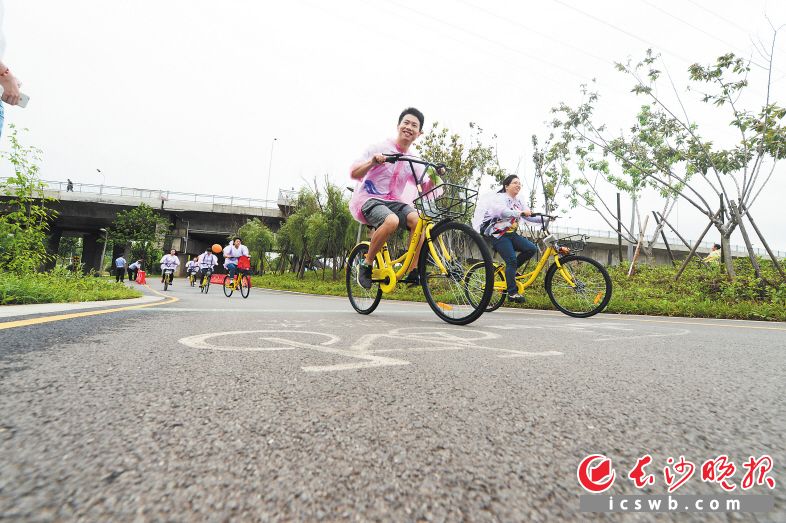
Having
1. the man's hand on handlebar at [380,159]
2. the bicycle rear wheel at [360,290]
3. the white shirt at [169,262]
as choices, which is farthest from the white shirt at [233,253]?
the man's hand on handlebar at [380,159]

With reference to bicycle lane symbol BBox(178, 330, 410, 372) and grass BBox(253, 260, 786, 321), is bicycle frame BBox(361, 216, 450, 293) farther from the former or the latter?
grass BBox(253, 260, 786, 321)

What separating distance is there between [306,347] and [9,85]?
370 cm

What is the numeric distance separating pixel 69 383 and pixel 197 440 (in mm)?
832

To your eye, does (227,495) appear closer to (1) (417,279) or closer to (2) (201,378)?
(2) (201,378)

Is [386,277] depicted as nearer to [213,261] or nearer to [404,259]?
[404,259]

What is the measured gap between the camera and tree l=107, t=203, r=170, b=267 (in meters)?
39.8

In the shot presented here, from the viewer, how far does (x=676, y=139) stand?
12766 mm

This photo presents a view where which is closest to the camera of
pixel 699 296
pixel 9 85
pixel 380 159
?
A: pixel 9 85

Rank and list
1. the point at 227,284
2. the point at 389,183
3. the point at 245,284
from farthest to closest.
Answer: the point at 227,284 < the point at 245,284 < the point at 389,183

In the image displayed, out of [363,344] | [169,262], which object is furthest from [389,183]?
[169,262]

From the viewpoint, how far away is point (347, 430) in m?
1.06

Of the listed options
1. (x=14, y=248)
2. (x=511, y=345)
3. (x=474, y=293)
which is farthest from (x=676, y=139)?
(x=14, y=248)

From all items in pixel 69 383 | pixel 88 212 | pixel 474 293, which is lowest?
pixel 69 383

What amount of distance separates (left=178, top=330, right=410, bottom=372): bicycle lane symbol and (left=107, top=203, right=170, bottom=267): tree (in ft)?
143
